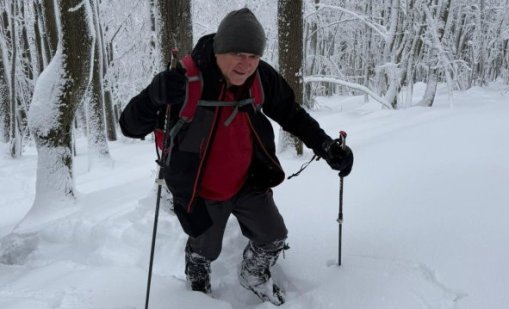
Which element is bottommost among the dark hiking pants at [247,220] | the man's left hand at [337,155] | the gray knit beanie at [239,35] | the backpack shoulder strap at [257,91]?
the dark hiking pants at [247,220]

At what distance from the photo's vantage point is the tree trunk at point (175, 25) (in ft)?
14.0

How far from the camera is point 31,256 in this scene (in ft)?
13.0

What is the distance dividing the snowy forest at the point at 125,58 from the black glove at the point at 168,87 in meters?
1.47

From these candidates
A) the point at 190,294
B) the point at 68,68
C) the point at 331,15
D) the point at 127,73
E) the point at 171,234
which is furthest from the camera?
the point at 331,15

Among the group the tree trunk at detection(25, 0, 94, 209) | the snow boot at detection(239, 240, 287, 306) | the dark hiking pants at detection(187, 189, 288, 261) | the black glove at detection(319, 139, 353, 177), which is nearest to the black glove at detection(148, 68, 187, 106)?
the dark hiking pants at detection(187, 189, 288, 261)

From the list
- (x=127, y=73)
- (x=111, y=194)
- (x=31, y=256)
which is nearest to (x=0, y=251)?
(x=31, y=256)

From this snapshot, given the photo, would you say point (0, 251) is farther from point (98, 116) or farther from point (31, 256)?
point (98, 116)

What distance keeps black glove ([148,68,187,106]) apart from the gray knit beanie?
293 millimetres

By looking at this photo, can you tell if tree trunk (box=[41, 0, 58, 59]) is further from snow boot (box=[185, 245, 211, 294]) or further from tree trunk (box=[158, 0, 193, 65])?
snow boot (box=[185, 245, 211, 294])

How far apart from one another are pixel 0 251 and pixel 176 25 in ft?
9.85

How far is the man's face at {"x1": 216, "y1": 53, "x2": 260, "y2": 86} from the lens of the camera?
225 centimetres

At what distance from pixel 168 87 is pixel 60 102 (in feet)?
10.9

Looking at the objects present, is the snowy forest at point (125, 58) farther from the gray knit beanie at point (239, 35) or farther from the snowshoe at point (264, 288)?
the gray knit beanie at point (239, 35)

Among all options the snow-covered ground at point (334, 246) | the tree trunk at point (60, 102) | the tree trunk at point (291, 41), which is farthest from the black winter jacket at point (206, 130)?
the tree trunk at point (291, 41)
